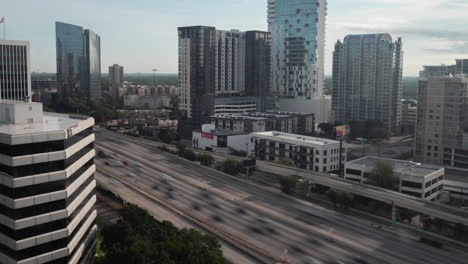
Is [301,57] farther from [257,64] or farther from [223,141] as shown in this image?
[223,141]

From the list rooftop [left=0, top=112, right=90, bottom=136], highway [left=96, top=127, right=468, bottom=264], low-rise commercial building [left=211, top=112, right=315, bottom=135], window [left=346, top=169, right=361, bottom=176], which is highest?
rooftop [left=0, top=112, right=90, bottom=136]

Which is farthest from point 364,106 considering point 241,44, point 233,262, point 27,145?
point 27,145

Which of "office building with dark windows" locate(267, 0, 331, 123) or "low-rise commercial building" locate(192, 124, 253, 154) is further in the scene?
"office building with dark windows" locate(267, 0, 331, 123)

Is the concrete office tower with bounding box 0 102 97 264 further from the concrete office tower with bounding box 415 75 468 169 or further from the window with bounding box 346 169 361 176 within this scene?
the concrete office tower with bounding box 415 75 468 169

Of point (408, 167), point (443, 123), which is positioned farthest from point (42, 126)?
point (443, 123)

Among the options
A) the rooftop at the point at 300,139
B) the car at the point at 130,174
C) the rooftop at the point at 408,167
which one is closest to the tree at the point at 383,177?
the rooftop at the point at 408,167

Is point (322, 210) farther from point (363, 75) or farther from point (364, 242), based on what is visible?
point (363, 75)

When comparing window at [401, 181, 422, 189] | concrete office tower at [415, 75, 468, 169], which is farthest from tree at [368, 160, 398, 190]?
concrete office tower at [415, 75, 468, 169]

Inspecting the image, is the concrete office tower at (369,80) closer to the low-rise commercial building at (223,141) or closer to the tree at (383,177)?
the low-rise commercial building at (223,141)
